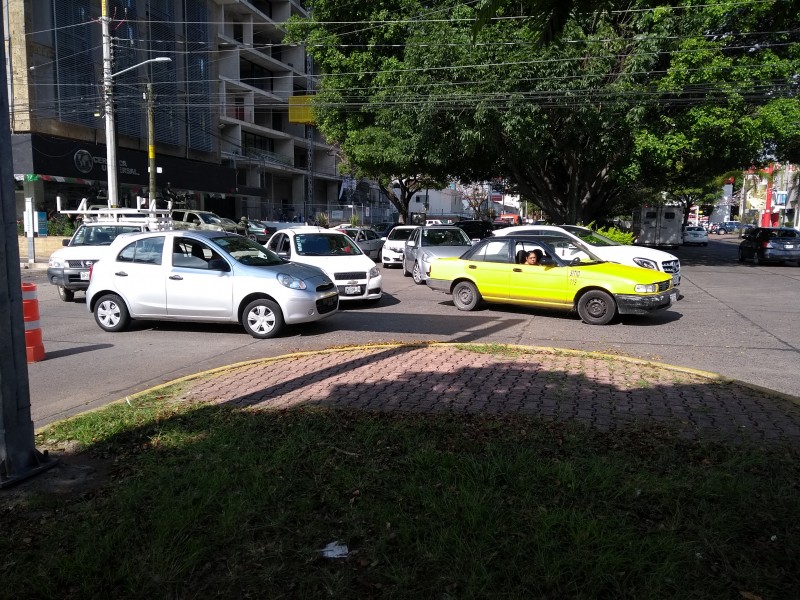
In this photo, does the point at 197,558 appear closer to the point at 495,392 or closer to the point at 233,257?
the point at 495,392

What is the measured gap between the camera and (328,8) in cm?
2716

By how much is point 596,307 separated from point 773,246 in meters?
19.3

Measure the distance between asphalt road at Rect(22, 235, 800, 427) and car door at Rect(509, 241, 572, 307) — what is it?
1.36 ft

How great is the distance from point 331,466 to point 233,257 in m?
6.39

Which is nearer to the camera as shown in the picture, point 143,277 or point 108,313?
point 143,277

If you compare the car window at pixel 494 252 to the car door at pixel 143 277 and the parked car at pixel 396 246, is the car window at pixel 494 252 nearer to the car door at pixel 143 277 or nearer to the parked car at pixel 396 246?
the car door at pixel 143 277

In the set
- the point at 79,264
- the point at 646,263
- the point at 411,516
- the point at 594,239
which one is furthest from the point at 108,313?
the point at 594,239

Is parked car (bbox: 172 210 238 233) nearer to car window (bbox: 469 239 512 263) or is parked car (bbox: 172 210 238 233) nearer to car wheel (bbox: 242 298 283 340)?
car window (bbox: 469 239 512 263)

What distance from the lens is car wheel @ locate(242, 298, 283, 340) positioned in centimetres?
1014

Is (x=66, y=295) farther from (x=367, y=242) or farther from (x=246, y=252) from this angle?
(x=367, y=242)


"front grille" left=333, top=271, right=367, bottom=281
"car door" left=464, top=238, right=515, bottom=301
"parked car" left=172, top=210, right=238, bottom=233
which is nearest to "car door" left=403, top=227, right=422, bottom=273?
"front grille" left=333, top=271, right=367, bottom=281

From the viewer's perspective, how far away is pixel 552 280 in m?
11.8

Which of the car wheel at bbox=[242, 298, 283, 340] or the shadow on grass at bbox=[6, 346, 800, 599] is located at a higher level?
the car wheel at bbox=[242, 298, 283, 340]

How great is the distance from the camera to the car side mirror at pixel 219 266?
33.9 feet
